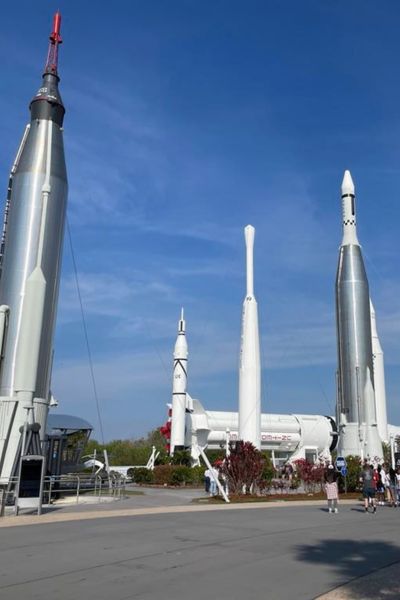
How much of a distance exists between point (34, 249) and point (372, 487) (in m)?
15.2

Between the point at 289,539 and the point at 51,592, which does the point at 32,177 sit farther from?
the point at 51,592

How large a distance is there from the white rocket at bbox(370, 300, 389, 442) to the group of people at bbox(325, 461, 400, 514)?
23194 millimetres

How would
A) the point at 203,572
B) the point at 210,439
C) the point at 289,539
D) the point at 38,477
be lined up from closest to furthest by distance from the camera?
1. the point at 203,572
2. the point at 289,539
3. the point at 38,477
4. the point at 210,439

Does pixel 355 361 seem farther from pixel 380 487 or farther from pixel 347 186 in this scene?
pixel 380 487

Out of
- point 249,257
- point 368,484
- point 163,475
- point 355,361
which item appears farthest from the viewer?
point 249,257

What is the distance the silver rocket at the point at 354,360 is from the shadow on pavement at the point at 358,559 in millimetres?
25988

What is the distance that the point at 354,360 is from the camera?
3650 centimetres

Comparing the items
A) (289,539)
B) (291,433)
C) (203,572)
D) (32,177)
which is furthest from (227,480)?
(291,433)

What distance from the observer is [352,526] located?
1340 centimetres

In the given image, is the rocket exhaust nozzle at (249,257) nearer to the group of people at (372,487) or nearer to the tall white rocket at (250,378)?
the tall white rocket at (250,378)

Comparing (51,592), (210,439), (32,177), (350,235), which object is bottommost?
(51,592)

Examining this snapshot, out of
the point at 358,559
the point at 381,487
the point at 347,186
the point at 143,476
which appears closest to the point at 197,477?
the point at 143,476

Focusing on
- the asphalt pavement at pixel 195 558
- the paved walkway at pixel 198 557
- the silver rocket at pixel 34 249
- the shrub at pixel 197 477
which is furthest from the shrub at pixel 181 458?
the asphalt pavement at pixel 195 558

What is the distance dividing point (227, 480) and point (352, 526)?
11.3m
